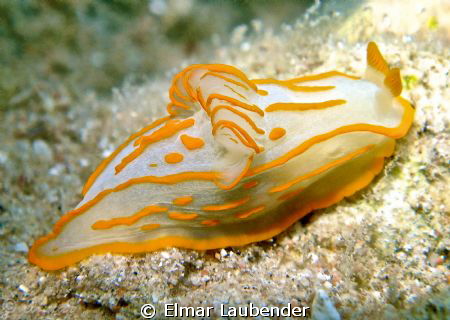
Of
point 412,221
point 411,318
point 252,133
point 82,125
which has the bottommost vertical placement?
point 411,318

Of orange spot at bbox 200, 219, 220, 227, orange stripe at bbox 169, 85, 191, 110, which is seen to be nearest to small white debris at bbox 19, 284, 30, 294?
orange spot at bbox 200, 219, 220, 227

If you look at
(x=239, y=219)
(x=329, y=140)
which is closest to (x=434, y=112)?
(x=329, y=140)

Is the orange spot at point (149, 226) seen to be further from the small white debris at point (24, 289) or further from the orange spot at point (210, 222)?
the small white debris at point (24, 289)

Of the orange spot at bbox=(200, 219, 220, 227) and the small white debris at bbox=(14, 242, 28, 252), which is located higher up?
the orange spot at bbox=(200, 219, 220, 227)

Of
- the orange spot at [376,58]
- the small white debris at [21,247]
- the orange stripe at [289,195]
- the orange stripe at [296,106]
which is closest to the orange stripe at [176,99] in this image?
the orange stripe at [296,106]

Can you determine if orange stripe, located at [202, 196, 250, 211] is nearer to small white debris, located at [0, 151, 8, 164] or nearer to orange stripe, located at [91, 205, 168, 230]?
orange stripe, located at [91, 205, 168, 230]

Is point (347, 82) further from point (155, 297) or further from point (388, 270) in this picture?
point (155, 297)

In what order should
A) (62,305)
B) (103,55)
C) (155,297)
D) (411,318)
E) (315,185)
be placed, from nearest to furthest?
1. (411,318)
2. (155,297)
3. (62,305)
4. (315,185)
5. (103,55)

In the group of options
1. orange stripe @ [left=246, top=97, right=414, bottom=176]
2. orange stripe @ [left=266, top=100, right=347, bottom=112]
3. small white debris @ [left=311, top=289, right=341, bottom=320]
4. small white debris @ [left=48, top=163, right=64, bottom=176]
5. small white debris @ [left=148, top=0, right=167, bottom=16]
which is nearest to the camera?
small white debris @ [left=311, top=289, right=341, bottom=320]
